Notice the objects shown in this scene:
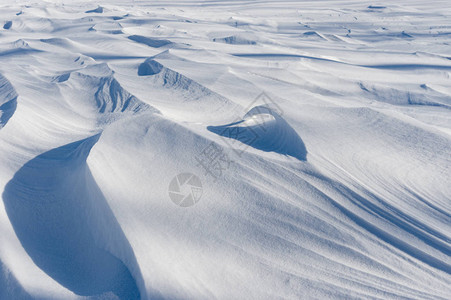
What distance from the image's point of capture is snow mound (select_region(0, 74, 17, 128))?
4.20 metres

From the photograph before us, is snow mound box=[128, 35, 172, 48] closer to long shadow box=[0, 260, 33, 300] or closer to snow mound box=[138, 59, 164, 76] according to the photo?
snow mound box=[138, 59, 164, 76]

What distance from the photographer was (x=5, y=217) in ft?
9.05

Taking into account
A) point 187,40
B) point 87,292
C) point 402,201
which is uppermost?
point 187,40

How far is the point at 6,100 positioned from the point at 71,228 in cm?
316

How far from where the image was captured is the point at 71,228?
105 inches

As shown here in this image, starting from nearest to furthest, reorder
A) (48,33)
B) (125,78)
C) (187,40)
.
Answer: (125,78) < (187,40) < (48,33)

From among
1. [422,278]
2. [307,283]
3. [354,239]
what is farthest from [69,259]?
[422,278]

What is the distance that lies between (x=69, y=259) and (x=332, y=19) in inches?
478

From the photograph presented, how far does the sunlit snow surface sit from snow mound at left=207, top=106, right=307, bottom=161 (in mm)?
17

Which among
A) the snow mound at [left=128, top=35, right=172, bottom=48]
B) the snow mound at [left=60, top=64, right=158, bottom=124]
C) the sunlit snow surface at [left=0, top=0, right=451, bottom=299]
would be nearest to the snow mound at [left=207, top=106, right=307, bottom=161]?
the sunlit snow surface at [left=0, top=0, right=451, bottom=299]

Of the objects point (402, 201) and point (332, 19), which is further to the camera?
point (332, 19)

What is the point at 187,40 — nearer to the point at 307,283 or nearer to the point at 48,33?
the point at 48,33

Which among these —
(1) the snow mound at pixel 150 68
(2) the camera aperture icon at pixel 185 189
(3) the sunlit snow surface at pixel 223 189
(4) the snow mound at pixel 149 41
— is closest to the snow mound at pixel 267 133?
(3) the sunlit snow surface at pixel 223 189

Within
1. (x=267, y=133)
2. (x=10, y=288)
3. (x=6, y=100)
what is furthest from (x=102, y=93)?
(x=10, y=288)
